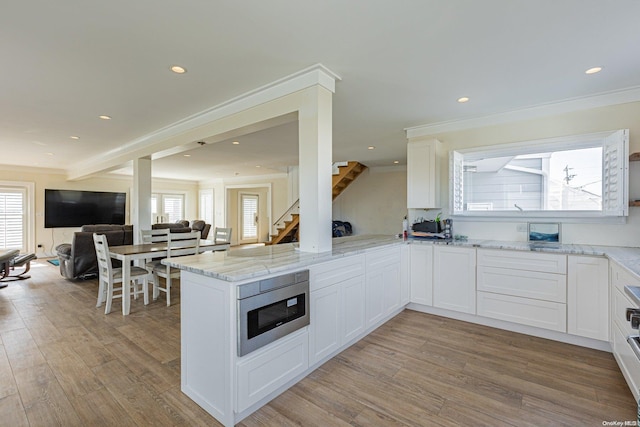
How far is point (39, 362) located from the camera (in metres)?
2.50

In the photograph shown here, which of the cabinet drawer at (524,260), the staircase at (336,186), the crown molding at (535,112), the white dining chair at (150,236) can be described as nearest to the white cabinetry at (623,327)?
the cabinet drawer at (524,260)

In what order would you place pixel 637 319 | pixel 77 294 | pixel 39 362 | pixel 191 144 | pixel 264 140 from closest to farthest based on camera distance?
pixel 637 319 → pixel 39 362 → pixel 191 144 → pixel 77 294 → pixel 264 140

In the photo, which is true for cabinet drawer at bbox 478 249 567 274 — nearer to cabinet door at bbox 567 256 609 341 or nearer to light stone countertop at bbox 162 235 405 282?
cabinet door at bbox 567 256 609 341

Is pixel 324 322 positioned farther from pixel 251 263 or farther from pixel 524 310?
pixel 524 310

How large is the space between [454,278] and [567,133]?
1.99m

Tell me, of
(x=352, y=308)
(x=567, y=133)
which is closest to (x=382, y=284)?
(x=352, y=308)

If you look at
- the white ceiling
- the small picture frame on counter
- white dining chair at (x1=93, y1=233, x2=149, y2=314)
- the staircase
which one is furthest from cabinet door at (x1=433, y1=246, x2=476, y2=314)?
the staircase

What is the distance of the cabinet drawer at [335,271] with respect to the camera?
7.48 ft

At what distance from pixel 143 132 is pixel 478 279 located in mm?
5084

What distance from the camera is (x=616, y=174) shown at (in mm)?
2896

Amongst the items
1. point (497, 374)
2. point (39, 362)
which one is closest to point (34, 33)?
point (39, 362)

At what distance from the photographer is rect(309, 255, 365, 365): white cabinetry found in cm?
230

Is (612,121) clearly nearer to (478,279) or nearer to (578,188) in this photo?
(578,188)

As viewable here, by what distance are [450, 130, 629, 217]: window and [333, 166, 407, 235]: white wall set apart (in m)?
3.77
